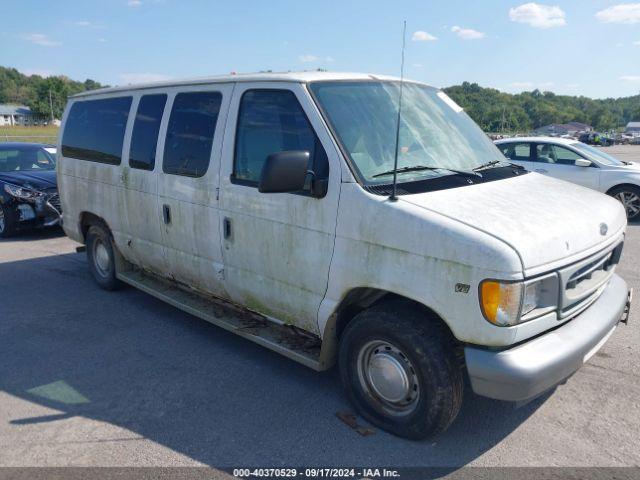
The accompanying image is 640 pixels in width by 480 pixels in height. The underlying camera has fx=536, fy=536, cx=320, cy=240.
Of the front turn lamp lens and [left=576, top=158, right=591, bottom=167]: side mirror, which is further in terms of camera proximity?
[left=576, top=158, right=591, bottom=167]: side mirror

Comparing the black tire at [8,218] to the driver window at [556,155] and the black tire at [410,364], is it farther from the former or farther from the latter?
the driver window at [556,155]

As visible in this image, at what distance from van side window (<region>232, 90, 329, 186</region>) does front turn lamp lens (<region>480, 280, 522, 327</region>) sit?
127 cm

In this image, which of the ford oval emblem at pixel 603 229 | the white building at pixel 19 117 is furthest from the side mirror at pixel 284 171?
the white building at pixel 19 117

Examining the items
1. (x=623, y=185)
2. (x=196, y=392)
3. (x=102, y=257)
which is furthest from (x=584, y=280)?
(x=623, y=185)

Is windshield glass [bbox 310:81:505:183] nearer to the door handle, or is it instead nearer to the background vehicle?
the door handle

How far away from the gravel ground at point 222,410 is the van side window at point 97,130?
5.95ft

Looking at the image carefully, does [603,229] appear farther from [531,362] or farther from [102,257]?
[102,257]

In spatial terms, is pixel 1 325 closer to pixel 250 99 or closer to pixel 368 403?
pixel 250 99

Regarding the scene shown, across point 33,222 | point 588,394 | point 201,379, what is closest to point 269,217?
point 201,379

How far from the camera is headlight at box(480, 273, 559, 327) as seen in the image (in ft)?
8.99

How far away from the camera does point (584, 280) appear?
3.28 m

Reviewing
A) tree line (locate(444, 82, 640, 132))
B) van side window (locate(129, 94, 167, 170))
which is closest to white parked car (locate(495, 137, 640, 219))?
van side window (locate(129, 94, 167, 170))

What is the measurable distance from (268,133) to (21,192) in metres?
7.23

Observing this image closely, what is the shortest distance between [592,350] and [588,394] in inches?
30.7
